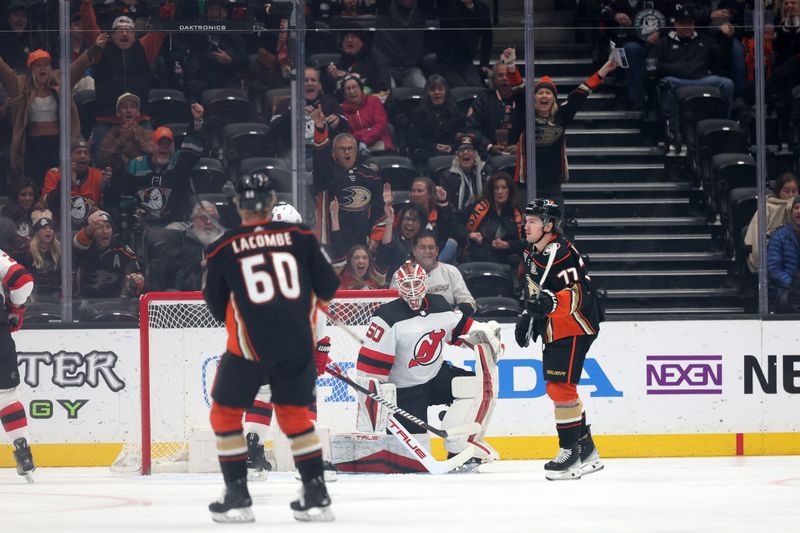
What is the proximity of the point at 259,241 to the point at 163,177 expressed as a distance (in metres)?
3.45

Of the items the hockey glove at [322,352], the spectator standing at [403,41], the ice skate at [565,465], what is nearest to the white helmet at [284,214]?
the hockey glove at [322,352]

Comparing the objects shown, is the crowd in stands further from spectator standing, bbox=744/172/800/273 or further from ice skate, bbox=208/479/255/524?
ice skate, bbox=208/479/255/524

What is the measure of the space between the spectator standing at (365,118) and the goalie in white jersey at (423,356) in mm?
1488

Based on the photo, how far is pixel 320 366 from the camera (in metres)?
5.80

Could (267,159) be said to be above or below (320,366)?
above

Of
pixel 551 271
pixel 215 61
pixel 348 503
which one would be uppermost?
pixel 215 61

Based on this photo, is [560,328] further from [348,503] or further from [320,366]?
[348,503]

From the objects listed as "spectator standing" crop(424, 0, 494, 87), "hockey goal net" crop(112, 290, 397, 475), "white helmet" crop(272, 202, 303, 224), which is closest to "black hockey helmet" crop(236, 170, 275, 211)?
"white helmet" crop(272, 202, 303, 224)

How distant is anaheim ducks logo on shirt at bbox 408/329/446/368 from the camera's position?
630 centimetres

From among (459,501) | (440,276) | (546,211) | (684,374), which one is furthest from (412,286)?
(684,374)

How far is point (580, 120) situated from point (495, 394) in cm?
235

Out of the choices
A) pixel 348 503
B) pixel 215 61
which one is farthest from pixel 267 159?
pixel 348 503

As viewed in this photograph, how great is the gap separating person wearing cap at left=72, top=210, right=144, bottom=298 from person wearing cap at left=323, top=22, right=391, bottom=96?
5.04 feet

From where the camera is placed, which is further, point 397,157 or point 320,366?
point 397,157
